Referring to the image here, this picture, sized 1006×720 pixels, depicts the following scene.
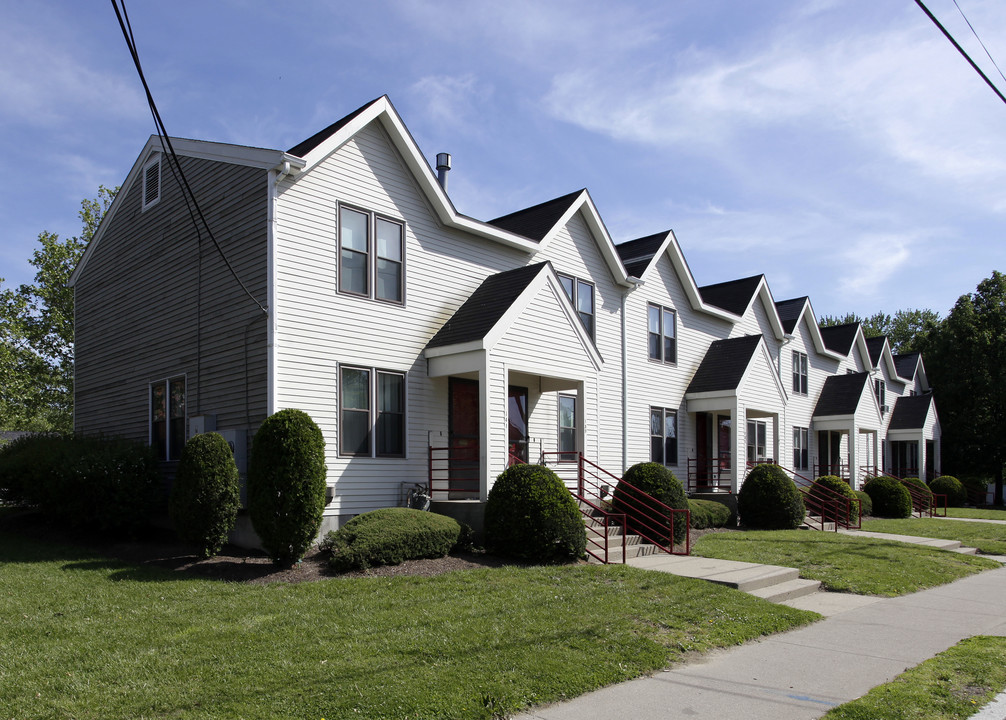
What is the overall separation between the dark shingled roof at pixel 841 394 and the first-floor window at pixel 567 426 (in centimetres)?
1687

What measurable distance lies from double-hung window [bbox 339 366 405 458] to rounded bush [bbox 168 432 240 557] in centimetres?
240

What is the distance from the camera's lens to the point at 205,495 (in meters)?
11.8

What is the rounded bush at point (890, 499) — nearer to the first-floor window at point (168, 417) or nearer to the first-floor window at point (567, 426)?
the first-floor window at point (567, 426)

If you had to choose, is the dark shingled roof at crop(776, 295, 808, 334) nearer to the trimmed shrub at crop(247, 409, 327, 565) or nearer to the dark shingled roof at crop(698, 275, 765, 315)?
the dark shingled roof at crop(698, 275, 765, 315)

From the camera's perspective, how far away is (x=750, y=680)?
7.17m

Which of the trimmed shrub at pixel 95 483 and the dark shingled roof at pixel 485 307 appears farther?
the dark shingled roof at pixel 485 307

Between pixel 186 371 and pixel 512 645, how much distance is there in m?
10.5

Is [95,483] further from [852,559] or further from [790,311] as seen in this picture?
[790,311]

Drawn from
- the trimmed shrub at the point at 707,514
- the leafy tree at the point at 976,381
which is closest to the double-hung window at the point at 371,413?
the trimmed shrub at the point at 707,514

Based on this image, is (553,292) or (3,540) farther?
(553,292)

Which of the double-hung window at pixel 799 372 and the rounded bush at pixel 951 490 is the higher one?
the double-hung window at pixel 799 372

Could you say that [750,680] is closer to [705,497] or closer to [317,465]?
[317,465]

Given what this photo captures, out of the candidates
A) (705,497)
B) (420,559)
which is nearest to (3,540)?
(420,559)

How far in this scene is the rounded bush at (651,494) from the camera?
53.3ft
